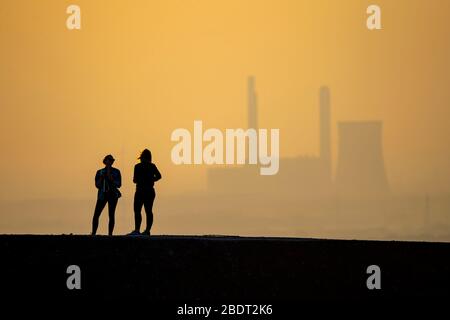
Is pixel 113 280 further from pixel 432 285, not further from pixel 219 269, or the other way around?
pixel 432 285

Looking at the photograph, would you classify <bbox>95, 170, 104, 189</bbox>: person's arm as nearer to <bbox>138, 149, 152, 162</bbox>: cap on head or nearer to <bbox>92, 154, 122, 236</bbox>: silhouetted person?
<bbox>92, 154, 122, 236</bbox>: silhouetted person

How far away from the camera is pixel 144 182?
23.5 metres

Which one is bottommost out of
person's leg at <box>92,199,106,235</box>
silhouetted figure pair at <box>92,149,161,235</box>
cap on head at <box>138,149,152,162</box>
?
person's leg at <box>92,199,106,235</box>

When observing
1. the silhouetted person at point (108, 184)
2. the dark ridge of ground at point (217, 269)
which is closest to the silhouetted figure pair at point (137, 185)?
the silhouetted person at point (108, 184)

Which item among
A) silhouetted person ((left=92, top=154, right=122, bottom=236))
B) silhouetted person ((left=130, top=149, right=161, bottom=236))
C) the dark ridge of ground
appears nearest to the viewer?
the dark ridge of ground

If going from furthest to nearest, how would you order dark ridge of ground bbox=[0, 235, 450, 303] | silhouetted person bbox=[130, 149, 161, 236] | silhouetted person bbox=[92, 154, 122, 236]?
1. silhouetted person bbox=[130, 149, 161, 236]
2. silhouetted person bbox=[92, 154, 122, 236]
3. dark ridge of ground bbox=[0, 235, 450, 303]

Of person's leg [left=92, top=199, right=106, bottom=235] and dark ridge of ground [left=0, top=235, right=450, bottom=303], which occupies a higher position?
person's leg [left=92, top=199, right=106, bottom=235]

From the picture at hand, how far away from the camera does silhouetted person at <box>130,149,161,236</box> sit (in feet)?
76.9

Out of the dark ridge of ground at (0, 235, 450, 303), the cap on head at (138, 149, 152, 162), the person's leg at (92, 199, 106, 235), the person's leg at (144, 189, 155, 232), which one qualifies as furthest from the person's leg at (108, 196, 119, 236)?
the dark ridge of ground at (0, 235, 450, 303)

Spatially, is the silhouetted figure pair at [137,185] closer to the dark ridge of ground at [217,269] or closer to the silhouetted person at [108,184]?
the silhouetted person at [108,184]

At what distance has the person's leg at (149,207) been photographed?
77.0ft

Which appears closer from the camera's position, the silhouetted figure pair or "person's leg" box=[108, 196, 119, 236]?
the silhouetted figure pair

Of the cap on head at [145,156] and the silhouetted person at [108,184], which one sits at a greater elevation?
the cap on head at [145,156]
